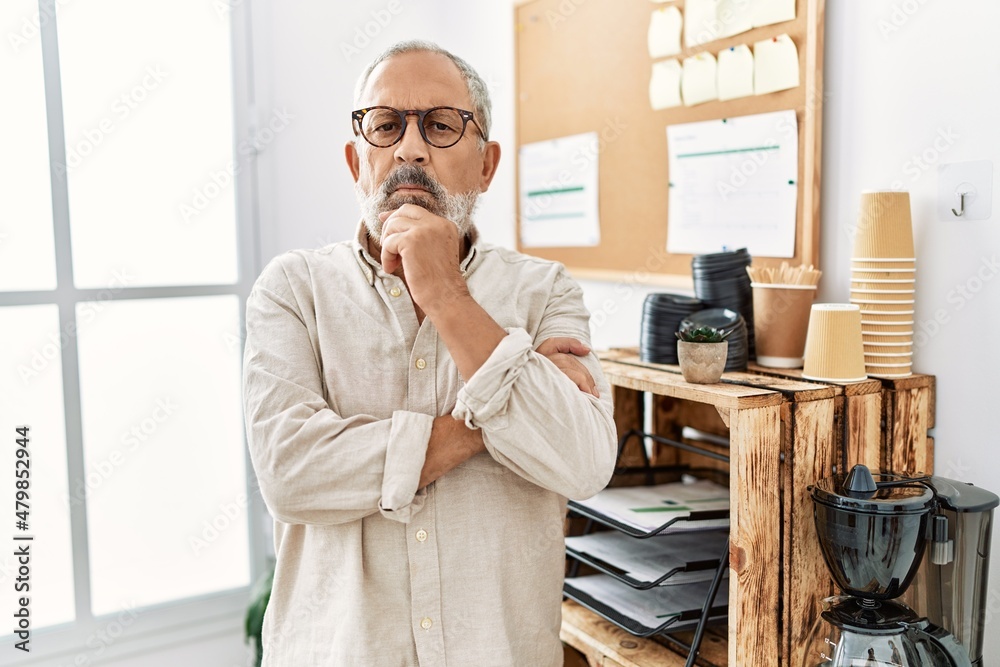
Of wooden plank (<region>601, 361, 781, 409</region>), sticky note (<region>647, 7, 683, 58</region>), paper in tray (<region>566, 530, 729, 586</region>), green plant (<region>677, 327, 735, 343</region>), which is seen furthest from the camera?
sticky note (<region>647, 7, 683, 58</region>)

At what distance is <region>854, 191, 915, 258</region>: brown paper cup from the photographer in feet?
4.60

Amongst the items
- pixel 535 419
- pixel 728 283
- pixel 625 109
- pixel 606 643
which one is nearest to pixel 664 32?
pixel 625 109

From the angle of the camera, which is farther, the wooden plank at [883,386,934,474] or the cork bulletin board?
the cork bulletin board

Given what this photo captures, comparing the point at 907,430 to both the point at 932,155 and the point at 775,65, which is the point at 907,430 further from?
the point at 775,65

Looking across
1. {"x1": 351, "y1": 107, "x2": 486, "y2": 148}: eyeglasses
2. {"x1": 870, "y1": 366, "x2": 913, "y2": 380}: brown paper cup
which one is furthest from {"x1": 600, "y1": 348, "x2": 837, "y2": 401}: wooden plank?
{"x1": 351, "y1": 107, "x2": 486, "y2": 148}: eyeglasses

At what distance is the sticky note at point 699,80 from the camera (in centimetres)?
178

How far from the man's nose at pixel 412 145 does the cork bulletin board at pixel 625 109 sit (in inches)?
32.2

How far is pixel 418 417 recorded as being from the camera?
1.19 meters

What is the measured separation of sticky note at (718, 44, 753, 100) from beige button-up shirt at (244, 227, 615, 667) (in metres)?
0.72

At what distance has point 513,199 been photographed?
101 inches

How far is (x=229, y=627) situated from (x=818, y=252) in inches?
91.4

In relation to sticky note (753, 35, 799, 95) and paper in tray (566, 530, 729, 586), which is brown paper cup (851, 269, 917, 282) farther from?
paper in tray (566, 530, 729, 586)

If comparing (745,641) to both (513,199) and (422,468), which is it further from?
(513,199)

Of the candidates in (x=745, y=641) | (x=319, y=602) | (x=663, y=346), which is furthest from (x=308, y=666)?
(x=663, y=346)
